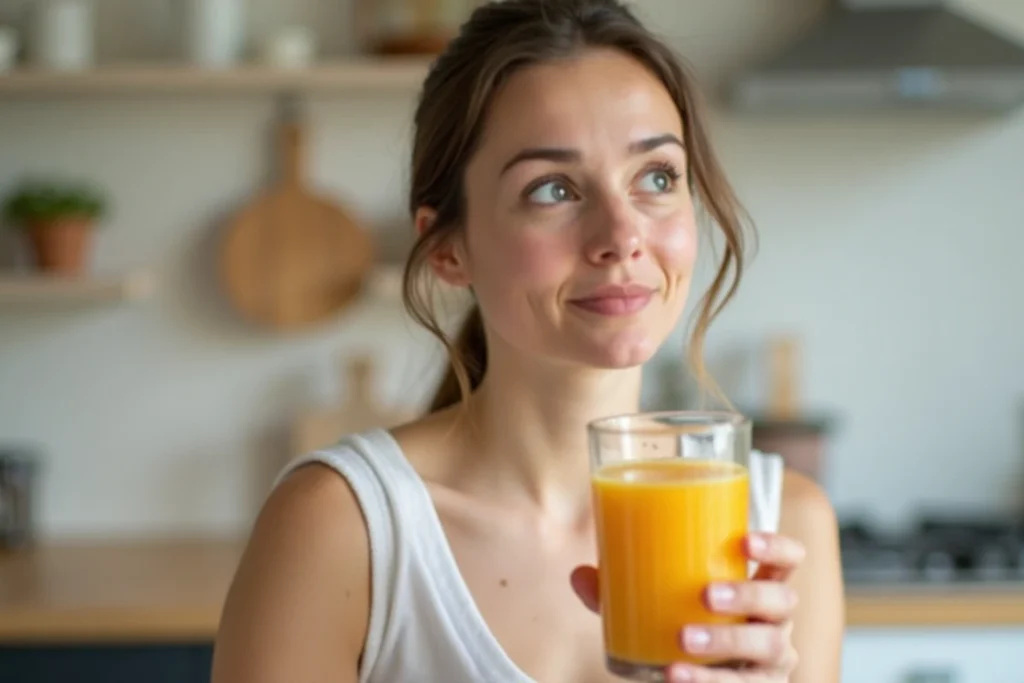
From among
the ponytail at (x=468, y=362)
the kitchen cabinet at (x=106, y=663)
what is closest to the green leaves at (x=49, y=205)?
the kitchen cabinet at (x=106, y=663)

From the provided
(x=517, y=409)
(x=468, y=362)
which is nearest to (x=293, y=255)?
Answer: (x=468, y=362)

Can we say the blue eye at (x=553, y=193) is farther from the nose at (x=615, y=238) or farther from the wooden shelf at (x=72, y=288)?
the wooden shelf at (x=72, y=288)

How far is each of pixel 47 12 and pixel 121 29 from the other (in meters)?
0.22

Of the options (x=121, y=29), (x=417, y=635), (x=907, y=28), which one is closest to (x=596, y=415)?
(x=417, y=635)

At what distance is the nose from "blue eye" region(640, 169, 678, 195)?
0.06 m

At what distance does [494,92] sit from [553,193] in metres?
0.16

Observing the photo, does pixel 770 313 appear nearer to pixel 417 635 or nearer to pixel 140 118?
pixel 140 118

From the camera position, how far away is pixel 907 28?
2.94 m

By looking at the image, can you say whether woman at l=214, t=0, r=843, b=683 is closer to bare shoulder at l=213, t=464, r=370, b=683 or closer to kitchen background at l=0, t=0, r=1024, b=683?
bare shoulder at l=213, t=464, r=370, b=683

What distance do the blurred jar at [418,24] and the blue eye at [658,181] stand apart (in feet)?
6.14

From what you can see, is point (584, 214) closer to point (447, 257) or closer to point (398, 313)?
point (447, 257)

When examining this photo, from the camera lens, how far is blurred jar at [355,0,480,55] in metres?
3.06

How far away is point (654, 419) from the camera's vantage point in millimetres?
1018

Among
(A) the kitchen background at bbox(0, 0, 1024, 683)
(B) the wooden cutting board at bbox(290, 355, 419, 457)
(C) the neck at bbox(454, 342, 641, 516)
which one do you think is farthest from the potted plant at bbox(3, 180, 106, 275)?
(C) the neck at bbox(454, 342, 641, 516)
